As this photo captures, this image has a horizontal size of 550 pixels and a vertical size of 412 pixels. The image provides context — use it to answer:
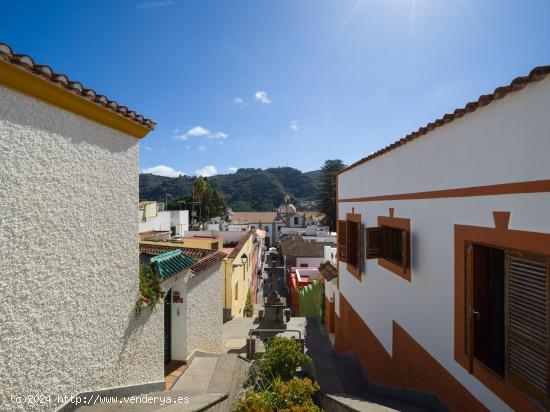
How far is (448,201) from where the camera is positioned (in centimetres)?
435

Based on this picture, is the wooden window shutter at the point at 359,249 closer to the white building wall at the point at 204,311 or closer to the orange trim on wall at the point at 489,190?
the orange trim on wall at the point at 489,190

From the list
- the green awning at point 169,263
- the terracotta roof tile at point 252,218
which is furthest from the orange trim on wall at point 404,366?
the terracotta roof tile at point 252,218

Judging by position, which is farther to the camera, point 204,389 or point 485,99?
point 204,389

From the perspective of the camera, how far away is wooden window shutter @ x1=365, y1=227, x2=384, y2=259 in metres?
6.50

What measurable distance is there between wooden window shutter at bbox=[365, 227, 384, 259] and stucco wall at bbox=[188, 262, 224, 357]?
13.3 ft

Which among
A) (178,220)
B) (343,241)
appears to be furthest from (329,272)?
(178,220)

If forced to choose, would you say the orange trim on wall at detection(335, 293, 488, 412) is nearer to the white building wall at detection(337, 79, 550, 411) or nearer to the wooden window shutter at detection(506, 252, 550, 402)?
the white building wall at detection(337, 79, 550, 411)

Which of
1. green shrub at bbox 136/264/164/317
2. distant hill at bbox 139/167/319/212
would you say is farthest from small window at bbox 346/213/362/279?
distant hill at bbox 139/167/319/212

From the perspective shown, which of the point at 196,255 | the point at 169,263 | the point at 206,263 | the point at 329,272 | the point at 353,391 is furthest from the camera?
the point at 329,272

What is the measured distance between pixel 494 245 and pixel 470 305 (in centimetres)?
86

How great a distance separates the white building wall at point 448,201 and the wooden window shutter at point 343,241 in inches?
58.2

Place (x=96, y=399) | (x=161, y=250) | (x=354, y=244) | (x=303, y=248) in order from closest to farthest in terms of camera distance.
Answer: (x=96, y=399), (x=161, y=250), (x=354, y=244), (x=303, y=248)

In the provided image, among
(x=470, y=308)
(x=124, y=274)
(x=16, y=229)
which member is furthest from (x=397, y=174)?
(x=16, y=229)

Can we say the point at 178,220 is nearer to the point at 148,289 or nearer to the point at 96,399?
the point at 148,289
